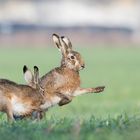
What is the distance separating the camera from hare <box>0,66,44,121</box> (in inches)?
378

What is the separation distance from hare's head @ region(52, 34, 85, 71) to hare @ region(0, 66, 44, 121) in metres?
0.64

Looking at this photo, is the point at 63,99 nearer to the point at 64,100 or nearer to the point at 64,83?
the point at 64,100

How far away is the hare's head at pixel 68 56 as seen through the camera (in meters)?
10.5

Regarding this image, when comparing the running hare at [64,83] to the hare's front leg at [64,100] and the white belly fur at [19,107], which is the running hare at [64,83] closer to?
the hare's front leg at [64,100]

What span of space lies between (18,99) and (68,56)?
1148 mm

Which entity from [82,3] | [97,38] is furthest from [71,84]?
[82,3]

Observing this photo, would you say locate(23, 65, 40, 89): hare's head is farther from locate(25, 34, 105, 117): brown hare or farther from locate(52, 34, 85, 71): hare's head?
locate(52, 34, 85, 71): hare's head

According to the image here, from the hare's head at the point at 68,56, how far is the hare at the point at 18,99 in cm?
64

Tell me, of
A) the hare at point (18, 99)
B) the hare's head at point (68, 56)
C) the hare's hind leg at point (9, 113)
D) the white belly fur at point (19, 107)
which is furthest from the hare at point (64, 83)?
the hare's hind leg at point (9, 113)

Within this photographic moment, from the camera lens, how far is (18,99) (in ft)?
32.0

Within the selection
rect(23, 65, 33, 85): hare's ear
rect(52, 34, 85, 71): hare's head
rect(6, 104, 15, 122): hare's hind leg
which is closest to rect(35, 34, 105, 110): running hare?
rect(52, 34, 85, 71): hare's head

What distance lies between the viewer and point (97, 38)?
3036 inches

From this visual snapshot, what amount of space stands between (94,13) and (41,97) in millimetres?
88875

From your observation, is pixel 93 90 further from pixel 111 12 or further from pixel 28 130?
pixel 111 12
